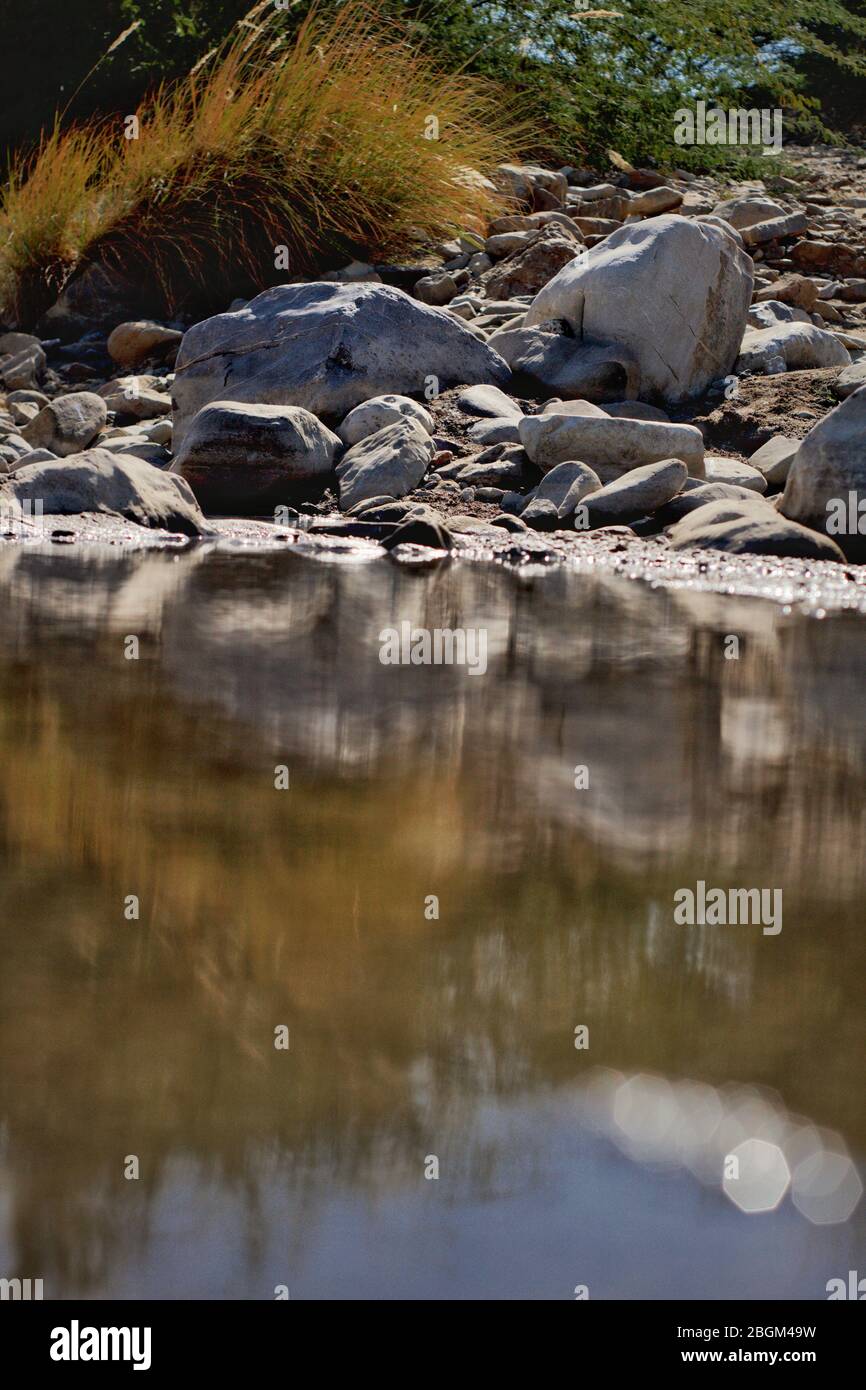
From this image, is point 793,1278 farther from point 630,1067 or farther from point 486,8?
point 486,8

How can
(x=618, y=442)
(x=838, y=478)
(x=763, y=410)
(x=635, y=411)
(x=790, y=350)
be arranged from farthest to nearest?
(x=790, y=350)
(x=635, y=411)
(x=763, y=410)
(x=618, y=442)
(x=838, y=478)

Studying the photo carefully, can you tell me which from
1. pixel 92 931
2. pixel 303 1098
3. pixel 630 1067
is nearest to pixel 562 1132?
pixel 630 1067

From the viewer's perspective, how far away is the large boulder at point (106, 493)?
7.76 metres

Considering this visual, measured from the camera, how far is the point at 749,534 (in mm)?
6957

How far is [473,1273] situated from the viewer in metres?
1.60

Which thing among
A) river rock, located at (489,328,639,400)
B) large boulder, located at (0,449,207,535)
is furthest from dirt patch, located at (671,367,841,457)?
large boulder, located at (0,449,207,535)

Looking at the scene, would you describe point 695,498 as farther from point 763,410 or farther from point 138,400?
point 138,400

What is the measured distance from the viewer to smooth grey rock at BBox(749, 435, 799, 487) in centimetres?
812

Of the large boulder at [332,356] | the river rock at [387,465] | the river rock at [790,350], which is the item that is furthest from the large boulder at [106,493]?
the river rock at [790,350]

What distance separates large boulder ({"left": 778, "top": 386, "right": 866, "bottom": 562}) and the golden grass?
5.00 m

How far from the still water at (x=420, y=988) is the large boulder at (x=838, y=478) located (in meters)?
3.00

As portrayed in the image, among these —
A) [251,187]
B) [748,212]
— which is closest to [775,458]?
[251,187]

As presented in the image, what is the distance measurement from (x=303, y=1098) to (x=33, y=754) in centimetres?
167

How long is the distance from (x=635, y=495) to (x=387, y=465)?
1407mm
